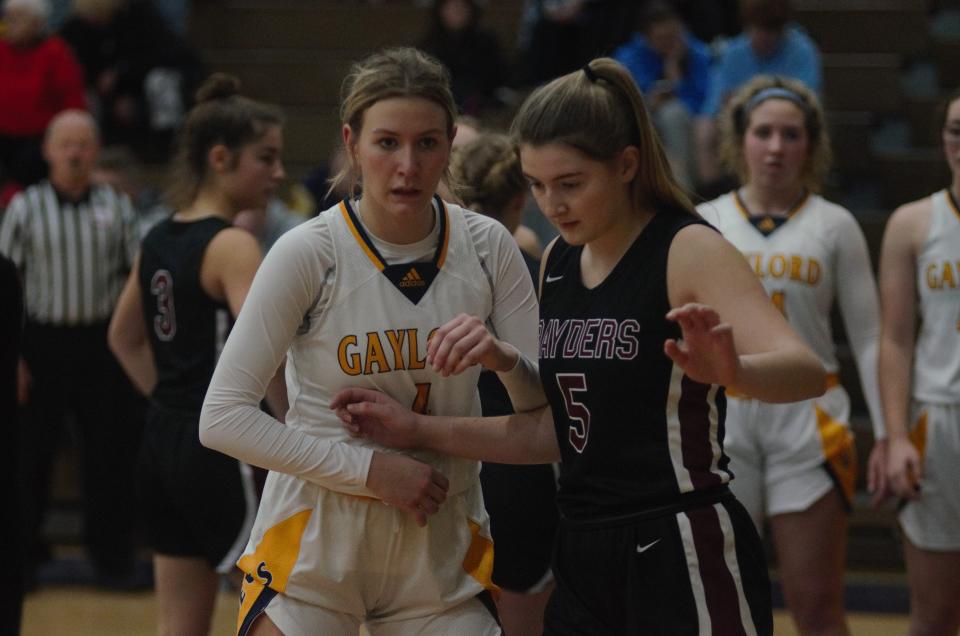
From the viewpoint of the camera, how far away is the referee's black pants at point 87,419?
21.8 ft

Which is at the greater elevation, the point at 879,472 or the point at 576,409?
the point at 576,409

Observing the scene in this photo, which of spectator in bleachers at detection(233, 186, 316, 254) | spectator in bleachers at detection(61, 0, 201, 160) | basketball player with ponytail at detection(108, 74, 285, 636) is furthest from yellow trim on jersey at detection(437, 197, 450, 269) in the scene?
spectator in bleachers at detection(61, 0, 201, 160)

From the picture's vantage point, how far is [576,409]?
8.52ft

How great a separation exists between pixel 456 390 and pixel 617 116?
63 cm

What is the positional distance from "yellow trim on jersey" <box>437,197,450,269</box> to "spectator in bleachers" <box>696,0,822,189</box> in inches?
188

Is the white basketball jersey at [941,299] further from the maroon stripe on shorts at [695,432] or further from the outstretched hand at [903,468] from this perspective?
the maroon stripe on shorts at [695,432]

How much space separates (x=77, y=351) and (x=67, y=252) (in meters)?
0.50

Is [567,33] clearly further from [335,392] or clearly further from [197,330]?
[335,392]

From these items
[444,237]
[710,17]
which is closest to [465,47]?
[710,17]

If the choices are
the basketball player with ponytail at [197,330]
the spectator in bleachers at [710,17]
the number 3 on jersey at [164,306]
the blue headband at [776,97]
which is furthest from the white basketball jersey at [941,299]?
the spectator in bleachers at [710,17]

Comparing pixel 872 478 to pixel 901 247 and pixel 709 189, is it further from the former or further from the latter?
pixel 709 189

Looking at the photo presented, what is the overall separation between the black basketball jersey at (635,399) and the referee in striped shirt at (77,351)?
456 cm

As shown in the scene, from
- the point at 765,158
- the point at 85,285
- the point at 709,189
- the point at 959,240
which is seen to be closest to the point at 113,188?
the point at 85,285

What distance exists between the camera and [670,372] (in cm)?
252
